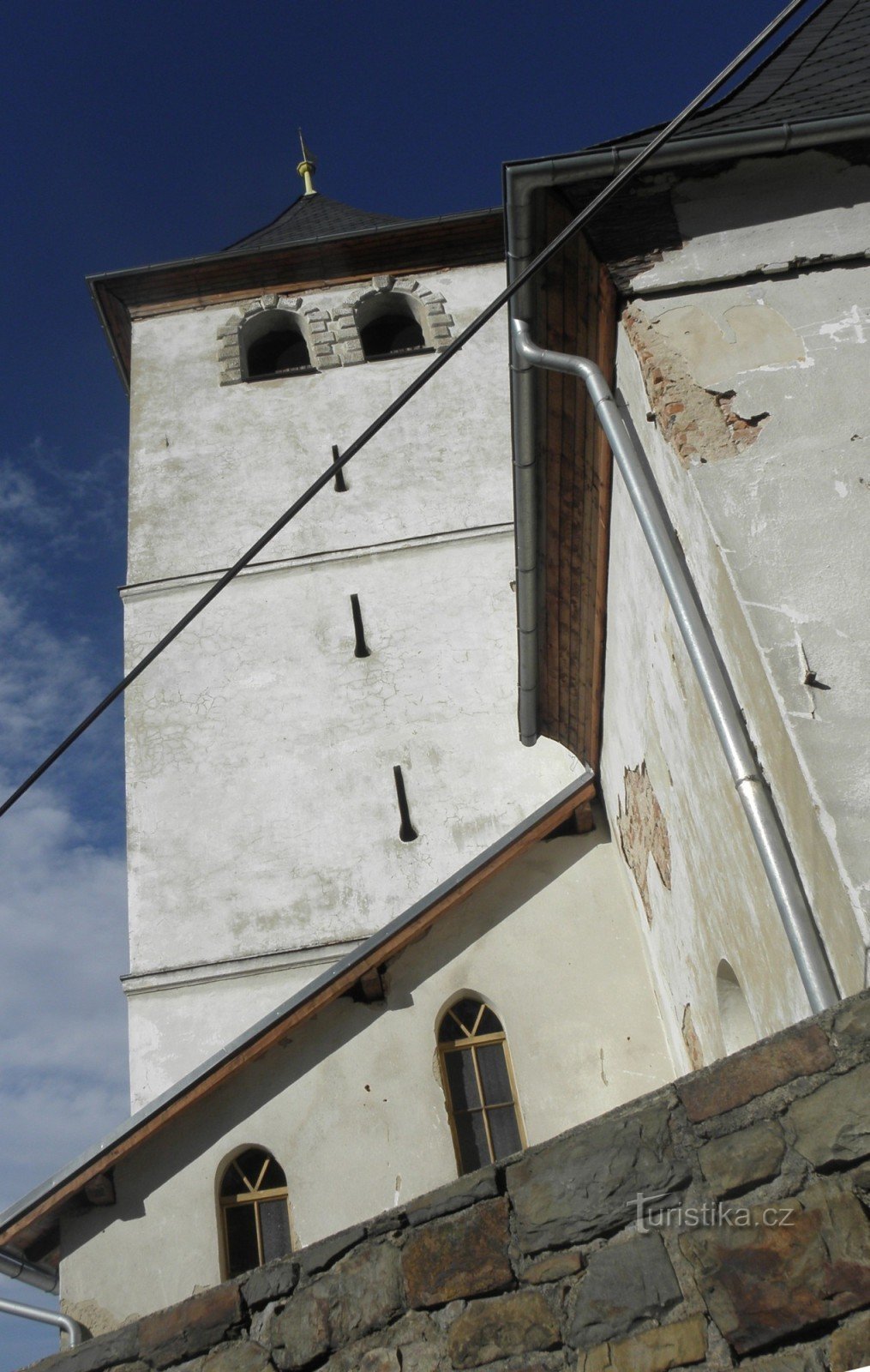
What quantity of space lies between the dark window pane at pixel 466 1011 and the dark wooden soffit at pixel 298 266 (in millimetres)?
9760

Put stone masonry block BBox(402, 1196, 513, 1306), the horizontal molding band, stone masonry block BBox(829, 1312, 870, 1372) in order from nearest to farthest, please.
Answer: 1. stone masonry block BBox(829, 1312, 870, 1372)
2. stone masonry block BBox(402, 1196, 513, 1306)
3. the horizontal molding band

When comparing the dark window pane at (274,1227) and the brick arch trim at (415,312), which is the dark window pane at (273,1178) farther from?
the brick arch trim at (415,312)

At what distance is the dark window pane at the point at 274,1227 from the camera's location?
8.21 meters

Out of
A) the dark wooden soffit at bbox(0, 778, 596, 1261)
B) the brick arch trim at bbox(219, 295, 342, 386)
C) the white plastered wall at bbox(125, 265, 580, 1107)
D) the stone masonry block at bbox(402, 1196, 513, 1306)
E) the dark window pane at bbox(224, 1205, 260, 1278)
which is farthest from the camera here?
the brick arch trim at bbox(219, 295, 342, 386)

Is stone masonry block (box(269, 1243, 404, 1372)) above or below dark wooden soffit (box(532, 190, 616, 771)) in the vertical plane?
below

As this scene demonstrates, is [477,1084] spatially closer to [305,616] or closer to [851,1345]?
[305,616]

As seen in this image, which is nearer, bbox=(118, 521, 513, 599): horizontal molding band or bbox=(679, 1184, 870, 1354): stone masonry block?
bbox=(679, 1184, 870, 1354): stone masonry block

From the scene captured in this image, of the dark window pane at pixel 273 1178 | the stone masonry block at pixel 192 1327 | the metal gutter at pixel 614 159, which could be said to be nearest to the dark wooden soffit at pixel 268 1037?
the dark window pane at pixel 273 1178

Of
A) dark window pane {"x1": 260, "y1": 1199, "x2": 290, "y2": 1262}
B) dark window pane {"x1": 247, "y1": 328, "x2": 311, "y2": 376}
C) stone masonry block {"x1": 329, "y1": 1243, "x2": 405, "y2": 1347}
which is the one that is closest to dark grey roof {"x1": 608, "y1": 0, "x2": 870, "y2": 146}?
stone masonry block {"x1": 329, "y1": 1243, "x2": 405, "y2": 1347}

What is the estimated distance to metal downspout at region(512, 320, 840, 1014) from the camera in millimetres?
4164

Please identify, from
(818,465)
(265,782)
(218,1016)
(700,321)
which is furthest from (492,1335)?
(265,782)

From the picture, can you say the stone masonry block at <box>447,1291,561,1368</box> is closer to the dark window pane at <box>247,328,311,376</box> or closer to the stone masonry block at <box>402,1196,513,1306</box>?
the stone masonry block at <box>402,1196,513,1306</box>

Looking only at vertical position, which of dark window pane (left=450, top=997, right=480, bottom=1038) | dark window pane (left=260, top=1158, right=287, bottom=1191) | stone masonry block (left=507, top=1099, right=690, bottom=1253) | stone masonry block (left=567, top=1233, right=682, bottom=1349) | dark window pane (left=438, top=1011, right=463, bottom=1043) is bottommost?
stone masonry block (left=567, top=1233, right=682, bottom=1349)

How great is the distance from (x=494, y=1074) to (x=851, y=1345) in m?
6.14
